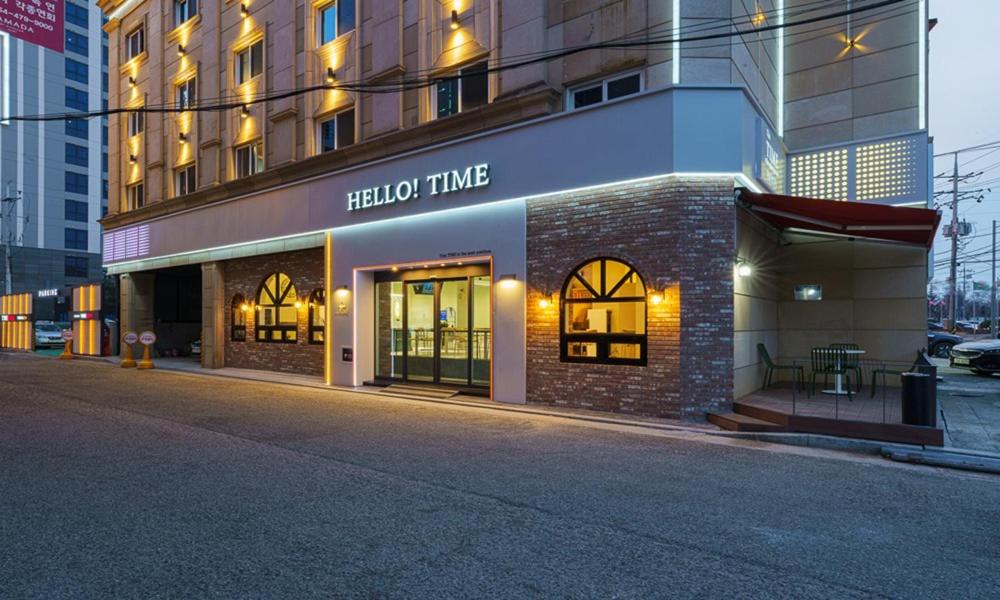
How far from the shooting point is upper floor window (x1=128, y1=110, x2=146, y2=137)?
24.1 metres

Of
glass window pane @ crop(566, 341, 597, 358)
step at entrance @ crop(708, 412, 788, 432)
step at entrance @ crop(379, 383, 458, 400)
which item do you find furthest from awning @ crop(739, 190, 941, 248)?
step at entrance @ crop(379, 383, 458, 400)

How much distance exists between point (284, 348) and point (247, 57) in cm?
980

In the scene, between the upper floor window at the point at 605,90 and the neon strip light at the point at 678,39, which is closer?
the neon strip light at the point at 678,39

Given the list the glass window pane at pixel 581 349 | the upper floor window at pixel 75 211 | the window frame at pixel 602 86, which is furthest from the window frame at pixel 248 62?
the upper floor window at pixel 75 211

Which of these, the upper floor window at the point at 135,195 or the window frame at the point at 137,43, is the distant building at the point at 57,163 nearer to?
the upper floor window at the point at 135,195

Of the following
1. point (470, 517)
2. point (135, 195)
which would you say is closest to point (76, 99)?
point (135, 195)

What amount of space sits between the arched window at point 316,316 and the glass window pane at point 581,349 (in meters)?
8.56

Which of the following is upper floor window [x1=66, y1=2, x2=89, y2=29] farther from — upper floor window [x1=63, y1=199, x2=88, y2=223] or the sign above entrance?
the sign above entrance

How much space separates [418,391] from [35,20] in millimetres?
10417

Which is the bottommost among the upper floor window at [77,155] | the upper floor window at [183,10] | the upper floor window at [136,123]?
the upper floor window at [136,123]

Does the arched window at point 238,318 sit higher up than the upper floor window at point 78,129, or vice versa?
the upper floor window at point 78,129

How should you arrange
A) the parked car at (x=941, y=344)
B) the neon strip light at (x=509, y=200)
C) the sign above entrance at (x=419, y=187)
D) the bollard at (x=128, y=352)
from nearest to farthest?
the neon strip light at (x=509, y=200) → the sign above entrance at (x=419, y=187) → the bollard at (x=128, y=352) → the parked car at (x=941, y=344)

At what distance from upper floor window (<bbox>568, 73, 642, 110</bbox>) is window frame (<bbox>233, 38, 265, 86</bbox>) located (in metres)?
11.5

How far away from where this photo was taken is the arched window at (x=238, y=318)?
19.4 metres
